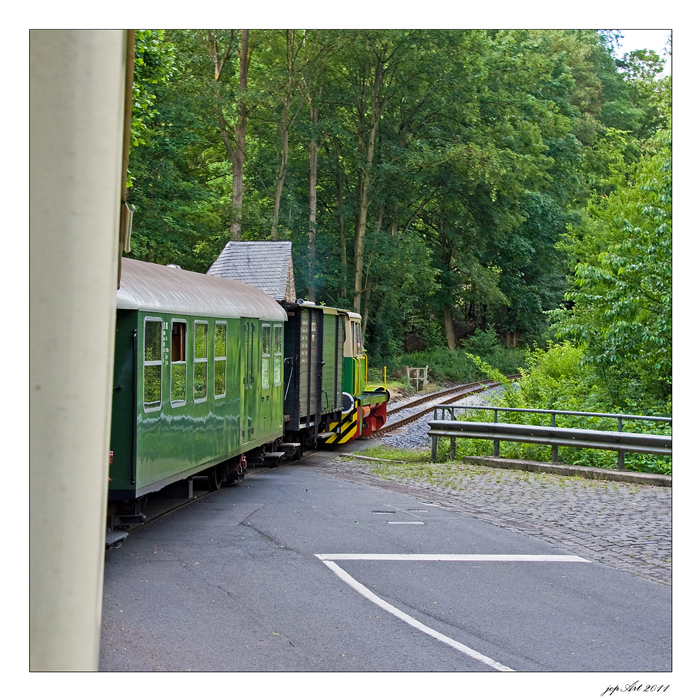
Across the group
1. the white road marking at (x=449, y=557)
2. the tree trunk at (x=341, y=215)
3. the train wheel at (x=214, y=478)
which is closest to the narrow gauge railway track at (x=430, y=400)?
the tree trunk at (x=341, y=215)

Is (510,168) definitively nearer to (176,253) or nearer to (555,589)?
(176,253)

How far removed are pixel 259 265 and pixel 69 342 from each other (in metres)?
21.5

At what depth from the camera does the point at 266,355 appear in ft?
46.9

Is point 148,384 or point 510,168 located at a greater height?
point 510,168

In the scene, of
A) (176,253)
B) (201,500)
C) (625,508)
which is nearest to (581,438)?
(625,508)

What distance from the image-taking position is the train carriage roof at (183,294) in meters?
8.63

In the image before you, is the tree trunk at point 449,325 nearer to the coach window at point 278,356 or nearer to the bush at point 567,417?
the bush at point 567,417

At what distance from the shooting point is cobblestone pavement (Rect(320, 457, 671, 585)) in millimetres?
9039

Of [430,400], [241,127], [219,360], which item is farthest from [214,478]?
[241,127]

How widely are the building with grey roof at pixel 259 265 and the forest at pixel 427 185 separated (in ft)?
16.3

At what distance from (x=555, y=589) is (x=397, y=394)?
93.5 feet

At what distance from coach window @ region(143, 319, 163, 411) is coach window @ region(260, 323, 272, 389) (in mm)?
4862

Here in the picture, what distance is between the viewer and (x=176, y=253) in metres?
30.7

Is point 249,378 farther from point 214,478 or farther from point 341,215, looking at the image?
point 341,215
